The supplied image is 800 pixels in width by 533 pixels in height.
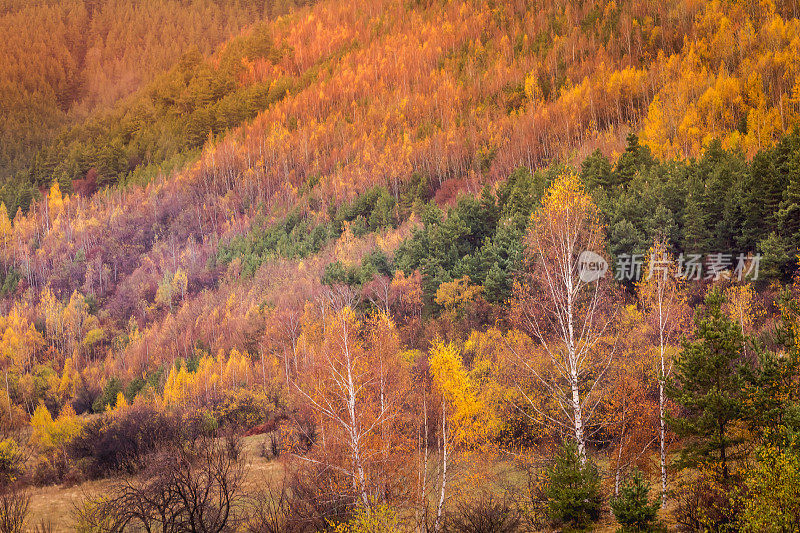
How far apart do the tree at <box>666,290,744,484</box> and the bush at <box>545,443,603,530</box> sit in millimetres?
3359

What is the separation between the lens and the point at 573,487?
61.5 ft

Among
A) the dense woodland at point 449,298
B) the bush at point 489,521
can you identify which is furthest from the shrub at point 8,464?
the bush at point 489,521

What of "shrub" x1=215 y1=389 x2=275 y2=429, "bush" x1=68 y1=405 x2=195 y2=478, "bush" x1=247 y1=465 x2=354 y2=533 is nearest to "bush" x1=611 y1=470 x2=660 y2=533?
"bush" x1=247 y1=465 x2=354 y2=533

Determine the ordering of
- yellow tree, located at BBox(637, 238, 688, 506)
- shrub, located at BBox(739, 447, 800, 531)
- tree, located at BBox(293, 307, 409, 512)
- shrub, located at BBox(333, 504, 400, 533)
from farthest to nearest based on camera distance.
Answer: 1. yellow tree, located at BBox(637, 238, 688, 506)
2. tree, located at BBox(293, 307, 409, 512)
3. shrub, located at BBox(333, 504, 400, 533)
4. shrub, located at BBox(739, 447, 800, 531)

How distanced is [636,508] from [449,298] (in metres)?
37.2

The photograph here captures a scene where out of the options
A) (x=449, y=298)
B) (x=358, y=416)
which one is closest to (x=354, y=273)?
(x=449, y=298)

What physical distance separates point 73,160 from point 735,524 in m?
226

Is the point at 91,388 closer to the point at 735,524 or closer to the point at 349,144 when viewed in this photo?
the point at 349,144

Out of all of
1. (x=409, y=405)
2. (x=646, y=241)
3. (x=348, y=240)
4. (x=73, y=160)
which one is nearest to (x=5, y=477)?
(x=409, y=405)

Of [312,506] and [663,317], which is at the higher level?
[663,317]

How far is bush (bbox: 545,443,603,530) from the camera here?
59.2ft

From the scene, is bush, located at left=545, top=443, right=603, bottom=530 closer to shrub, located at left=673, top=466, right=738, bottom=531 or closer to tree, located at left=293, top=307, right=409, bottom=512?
shrub, located at left=673, top=466, right=738, bottom=531

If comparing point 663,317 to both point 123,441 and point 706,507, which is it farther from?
point 123,441

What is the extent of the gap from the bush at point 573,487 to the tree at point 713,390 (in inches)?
132
